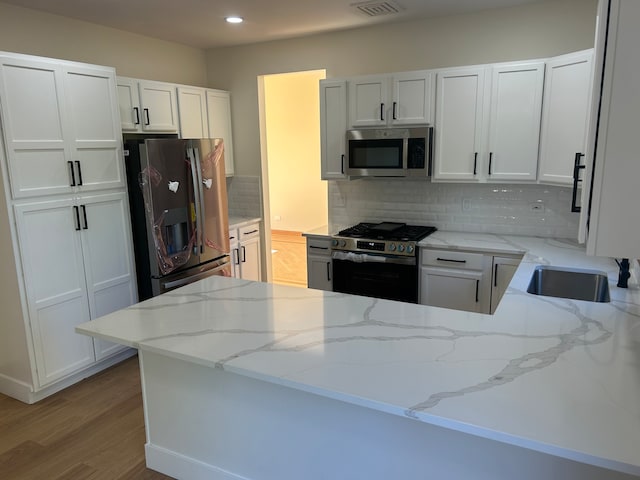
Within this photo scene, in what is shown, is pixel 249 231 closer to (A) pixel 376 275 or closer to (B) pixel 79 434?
(A) pixel 376 275

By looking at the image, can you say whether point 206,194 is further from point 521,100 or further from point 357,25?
point 521,100

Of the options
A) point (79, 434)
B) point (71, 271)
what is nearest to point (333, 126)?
point (71, 271)

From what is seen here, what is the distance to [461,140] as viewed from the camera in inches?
143

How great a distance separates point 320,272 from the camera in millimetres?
4070

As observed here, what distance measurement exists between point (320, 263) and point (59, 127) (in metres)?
2.23

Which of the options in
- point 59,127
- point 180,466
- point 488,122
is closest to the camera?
point 180,466

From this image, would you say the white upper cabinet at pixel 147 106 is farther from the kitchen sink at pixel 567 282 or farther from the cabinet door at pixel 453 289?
the kitchen sink at pixel 567 282

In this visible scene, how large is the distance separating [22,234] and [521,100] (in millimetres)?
3574

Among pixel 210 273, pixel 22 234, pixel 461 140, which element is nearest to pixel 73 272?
pixel 22 234

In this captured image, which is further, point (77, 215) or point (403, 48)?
point (403, 48)

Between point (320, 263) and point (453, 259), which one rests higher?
point (453, 259)

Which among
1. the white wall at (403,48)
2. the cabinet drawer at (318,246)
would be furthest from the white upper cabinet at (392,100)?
the cabinet drawer at (318,246)

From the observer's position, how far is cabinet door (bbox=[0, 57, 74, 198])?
282 cm

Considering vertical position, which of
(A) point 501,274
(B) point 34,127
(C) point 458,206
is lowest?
(A) point 501,274
